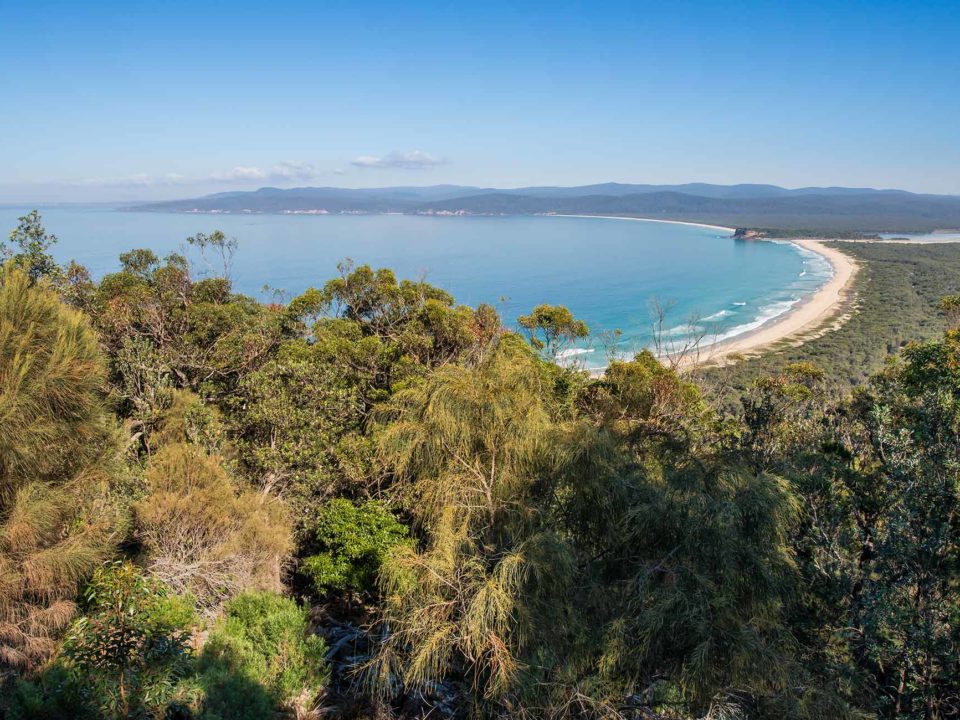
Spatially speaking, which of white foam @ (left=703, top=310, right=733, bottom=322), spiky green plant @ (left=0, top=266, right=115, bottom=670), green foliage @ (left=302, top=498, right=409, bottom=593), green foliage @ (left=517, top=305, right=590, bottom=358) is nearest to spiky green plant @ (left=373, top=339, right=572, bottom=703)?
green foliage @ (left=302, top=498, right=409, bottom=593)

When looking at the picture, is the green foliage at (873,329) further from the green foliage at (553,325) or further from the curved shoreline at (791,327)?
the green foliage at (553,325)

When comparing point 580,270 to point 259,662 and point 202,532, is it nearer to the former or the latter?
point 202,532

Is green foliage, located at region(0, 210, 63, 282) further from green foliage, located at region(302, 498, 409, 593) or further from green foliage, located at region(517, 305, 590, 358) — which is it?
green foliage, located at region(517, 305, 590, 358)

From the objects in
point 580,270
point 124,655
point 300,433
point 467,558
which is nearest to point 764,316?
point 580,270

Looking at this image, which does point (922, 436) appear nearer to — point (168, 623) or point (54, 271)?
point (168, 623)

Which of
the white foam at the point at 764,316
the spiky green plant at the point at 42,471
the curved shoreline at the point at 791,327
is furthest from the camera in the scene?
the white foam at the point at 764,316

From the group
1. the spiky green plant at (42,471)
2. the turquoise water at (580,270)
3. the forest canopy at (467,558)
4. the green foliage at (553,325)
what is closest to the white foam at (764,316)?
the turquoise water at (580,270)

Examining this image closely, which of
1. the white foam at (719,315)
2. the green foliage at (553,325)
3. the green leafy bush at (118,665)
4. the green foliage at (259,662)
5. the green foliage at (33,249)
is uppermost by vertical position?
the green foliage at (33,249)
